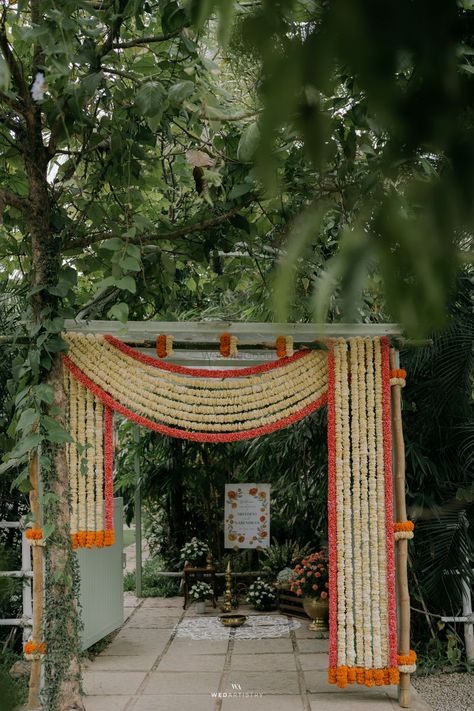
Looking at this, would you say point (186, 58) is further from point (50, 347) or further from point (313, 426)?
point (313, 426)

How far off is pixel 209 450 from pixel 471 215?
7.09 metres

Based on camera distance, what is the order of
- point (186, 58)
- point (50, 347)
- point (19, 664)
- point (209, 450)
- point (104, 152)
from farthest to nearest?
point (209, 450) < point (19, 664) < point (104, 152) < point (50, 347) < point (186, 58)

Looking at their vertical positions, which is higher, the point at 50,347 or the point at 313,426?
the point at 50,347

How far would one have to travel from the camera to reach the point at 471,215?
1.14 ft

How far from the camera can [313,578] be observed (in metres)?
5.79

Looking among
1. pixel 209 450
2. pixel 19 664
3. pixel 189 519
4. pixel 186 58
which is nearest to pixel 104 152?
pixel 186 58

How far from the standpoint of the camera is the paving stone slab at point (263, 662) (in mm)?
4844

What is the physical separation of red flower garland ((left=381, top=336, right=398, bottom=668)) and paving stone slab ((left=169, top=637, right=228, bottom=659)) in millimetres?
1535

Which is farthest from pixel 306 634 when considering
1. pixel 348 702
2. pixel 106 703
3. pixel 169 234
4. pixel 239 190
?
pixel 239 190

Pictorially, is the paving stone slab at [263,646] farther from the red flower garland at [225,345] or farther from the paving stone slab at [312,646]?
the red flower garland at [225,345]

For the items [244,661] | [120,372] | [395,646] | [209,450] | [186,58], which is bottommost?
[244,661]

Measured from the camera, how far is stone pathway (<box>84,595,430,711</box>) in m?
4.16

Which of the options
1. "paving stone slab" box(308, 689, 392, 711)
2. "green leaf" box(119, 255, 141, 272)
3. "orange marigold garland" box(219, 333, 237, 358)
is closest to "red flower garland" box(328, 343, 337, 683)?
"paving stone slab" box(308, 689, 392, 711)

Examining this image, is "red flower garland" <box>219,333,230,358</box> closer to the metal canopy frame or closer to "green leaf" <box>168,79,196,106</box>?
the metal canopy frame
